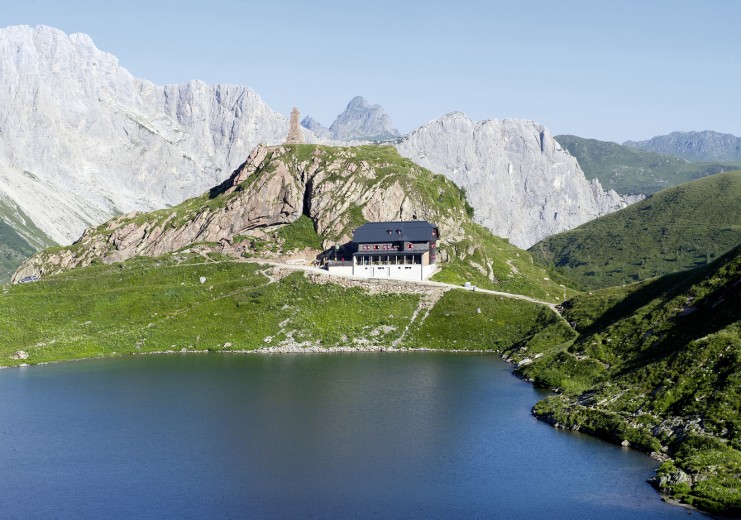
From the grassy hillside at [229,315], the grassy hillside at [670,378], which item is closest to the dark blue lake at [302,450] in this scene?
the grassy hillside at [670,378]

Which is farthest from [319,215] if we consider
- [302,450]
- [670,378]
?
[670,378]

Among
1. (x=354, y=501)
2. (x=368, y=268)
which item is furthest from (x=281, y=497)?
(x=368, y=268)

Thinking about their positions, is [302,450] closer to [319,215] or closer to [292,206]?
[319,215]

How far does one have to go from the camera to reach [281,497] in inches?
2437

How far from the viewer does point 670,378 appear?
3270 inches

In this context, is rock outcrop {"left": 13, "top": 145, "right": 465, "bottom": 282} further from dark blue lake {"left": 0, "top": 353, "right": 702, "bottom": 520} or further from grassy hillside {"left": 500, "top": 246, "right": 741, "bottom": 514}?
dark blue lake {"left": 0, "top": 353, "right": 702, "bottom": 520}

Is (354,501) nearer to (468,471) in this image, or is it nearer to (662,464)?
(468,471)

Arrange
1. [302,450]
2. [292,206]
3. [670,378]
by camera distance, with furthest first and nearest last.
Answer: [292,206] < [670,378] < [302,450]

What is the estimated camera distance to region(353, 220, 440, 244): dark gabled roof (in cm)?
15675

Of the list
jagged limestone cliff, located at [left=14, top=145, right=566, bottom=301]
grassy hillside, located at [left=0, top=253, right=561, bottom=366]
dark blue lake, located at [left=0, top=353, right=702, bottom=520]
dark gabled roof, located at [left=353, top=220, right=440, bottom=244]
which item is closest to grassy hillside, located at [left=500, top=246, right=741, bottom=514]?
dark blue lake, located at [left=0, top=353, right=702, bottom=520]

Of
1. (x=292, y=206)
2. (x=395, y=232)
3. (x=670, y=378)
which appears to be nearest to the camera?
(x=670, y=378)

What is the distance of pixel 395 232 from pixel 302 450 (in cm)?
8772

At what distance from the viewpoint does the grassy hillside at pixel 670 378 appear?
214 ft

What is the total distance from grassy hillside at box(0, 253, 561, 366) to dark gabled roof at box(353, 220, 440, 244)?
12.2 m
